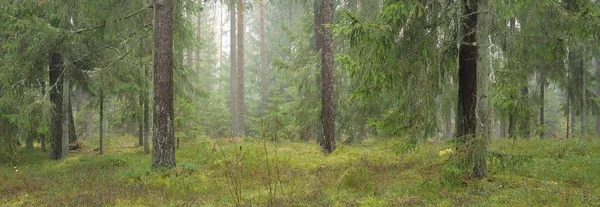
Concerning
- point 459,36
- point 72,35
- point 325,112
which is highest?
point 72,35

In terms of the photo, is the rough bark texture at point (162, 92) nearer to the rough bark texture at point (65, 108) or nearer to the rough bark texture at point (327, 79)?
the rough bark texture at point (327, 79)

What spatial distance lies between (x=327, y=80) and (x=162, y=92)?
5.08 metres

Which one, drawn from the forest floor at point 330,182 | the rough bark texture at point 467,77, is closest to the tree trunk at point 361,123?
the forest floor at point 330,182

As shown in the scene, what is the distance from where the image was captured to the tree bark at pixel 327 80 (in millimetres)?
12789

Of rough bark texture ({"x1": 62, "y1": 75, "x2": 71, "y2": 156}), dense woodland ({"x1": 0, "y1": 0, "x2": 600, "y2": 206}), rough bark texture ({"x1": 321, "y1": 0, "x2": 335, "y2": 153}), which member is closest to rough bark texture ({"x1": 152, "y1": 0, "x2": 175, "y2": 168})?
dense woodland ({"x1": 0, "y1": 0, "x2": 600, "y2": 206})

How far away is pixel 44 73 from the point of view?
14.6 metres

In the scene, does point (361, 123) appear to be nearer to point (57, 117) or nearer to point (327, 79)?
point (327, 79)

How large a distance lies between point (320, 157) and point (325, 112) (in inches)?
60.3

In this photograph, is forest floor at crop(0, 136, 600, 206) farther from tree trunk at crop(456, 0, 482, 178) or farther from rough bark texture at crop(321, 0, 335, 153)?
rough bark texture at crop(321, 0, 335, 153)

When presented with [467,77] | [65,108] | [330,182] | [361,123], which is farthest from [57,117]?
[467,77]

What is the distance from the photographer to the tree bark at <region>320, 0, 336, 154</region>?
12789 millimetres

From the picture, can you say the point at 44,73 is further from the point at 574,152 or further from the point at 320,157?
the point at 574,152

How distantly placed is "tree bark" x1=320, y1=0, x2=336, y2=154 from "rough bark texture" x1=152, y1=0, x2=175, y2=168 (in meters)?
4.64

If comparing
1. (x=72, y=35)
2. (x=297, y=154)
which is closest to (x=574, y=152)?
(x=297, y=154)
